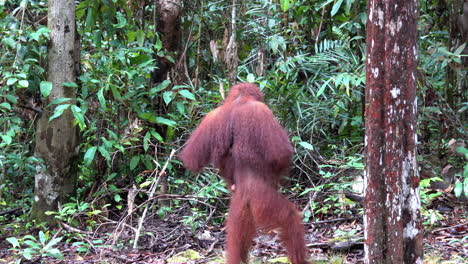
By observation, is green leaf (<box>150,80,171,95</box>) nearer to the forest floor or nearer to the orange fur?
the forest floor

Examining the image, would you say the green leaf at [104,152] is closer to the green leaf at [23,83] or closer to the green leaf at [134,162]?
the green leaf at [134,162]

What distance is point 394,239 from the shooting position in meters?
2.78

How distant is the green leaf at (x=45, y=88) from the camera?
465 cm

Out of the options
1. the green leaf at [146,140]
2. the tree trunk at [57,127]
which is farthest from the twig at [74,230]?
the green leaf at [146,140]

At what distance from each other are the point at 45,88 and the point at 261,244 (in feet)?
7.76

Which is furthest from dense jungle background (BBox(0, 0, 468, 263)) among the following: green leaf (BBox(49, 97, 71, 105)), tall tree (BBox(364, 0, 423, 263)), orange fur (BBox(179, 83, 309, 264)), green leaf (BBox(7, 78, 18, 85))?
tall tree (BBox(364, 0, 423, 263))

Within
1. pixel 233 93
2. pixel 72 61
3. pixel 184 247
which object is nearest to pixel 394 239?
pixel 233 93

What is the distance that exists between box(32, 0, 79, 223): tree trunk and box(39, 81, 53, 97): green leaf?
34 cm

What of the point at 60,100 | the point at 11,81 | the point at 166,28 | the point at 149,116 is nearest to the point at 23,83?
the point at 11,81

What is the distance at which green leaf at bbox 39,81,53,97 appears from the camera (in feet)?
15.3

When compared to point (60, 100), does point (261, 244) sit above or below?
below

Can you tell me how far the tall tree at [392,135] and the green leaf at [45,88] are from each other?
119 inches

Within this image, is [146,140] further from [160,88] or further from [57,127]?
[57,127]

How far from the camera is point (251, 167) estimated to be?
3.31 meters
